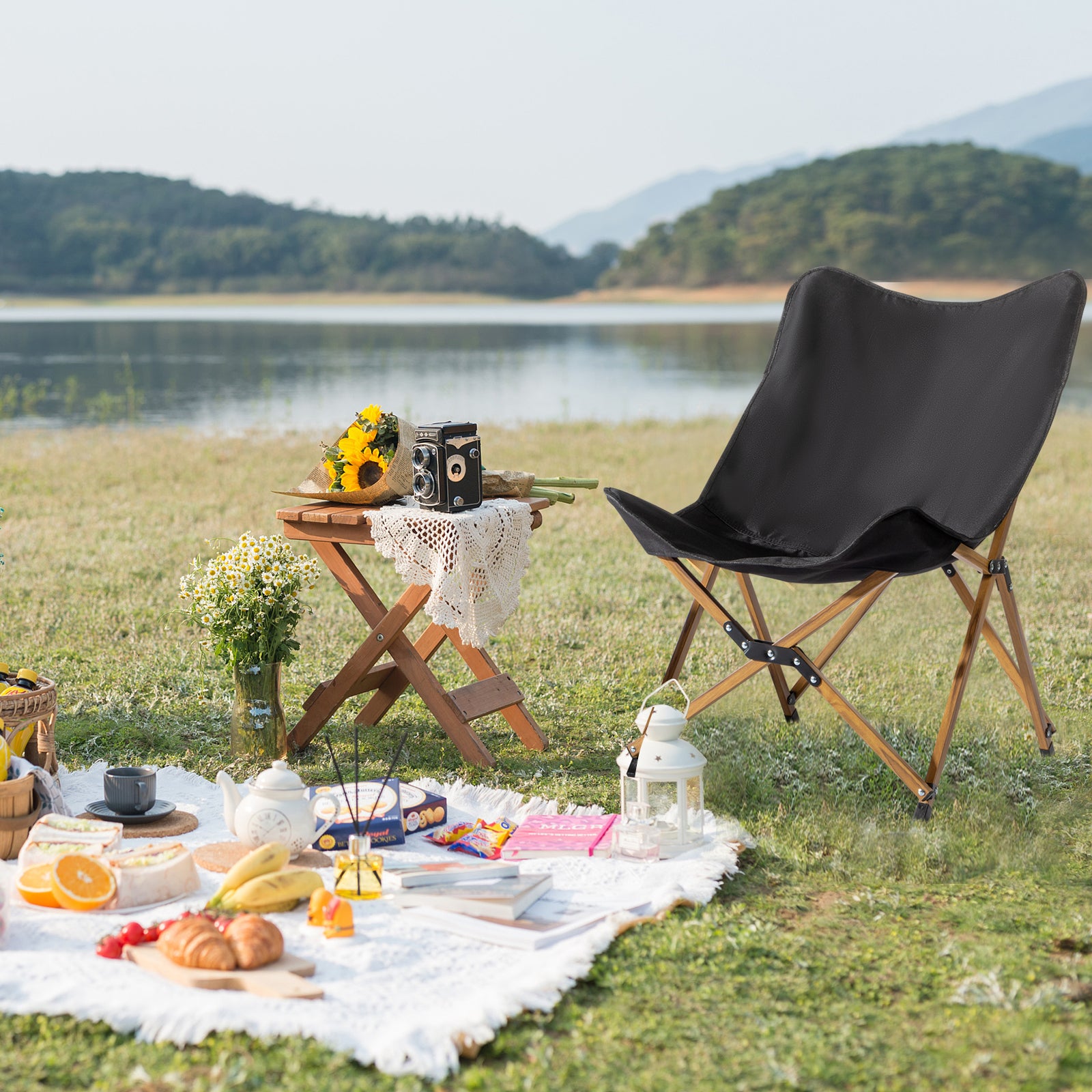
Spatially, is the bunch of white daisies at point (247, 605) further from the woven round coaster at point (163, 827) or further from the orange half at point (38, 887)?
the orange half at point (38, 887)

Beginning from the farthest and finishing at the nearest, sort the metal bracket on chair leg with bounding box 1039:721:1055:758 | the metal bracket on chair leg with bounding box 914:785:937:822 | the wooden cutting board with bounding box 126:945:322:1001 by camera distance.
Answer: the metal bracket on chair leg with bounding box 1039:721:1055:758, the metal bracket on chair leg with bounding box 914:785:937:822, the wooden cutting board with bounding box 126:945:322:1001

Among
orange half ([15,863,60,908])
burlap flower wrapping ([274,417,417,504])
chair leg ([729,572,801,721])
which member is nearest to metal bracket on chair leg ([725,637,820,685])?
chair leg ([729,572,801,721])

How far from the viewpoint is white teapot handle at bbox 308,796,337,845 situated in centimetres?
272

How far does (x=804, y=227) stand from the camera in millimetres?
45031

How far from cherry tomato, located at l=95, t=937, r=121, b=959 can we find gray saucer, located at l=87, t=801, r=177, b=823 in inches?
27.0

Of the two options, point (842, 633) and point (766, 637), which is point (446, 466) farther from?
point (842, 633)

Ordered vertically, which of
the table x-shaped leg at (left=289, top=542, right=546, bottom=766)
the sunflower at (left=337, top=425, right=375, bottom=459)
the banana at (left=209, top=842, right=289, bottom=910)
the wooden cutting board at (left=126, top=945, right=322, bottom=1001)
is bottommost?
the wooden cutting board at (left=126, top=945, right=322, bottom=1001)

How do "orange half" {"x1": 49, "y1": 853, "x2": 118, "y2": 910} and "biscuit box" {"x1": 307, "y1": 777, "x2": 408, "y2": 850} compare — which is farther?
"biscuit box" {"x1": 307, "y1": 777, "x2": 408, "y2": 850}

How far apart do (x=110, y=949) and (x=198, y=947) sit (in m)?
0.19

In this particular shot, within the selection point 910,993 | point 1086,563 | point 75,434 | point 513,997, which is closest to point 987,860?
point 910,993

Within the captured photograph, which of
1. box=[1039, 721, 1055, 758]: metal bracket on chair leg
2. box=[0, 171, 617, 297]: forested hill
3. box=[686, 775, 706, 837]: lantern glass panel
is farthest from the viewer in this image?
box=[0, 171, 617, 297]: forested hill

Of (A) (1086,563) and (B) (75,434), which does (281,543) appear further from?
(B) (75,434)

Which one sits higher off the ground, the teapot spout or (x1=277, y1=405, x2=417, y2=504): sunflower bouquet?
(x1=277, y1=405, x2=417, y2=504): sunflower bouquet

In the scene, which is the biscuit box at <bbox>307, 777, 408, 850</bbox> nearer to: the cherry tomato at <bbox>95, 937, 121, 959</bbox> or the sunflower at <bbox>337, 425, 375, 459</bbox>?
the cherry tomato at <bbox>95, 937, 121, 959</bbox>
